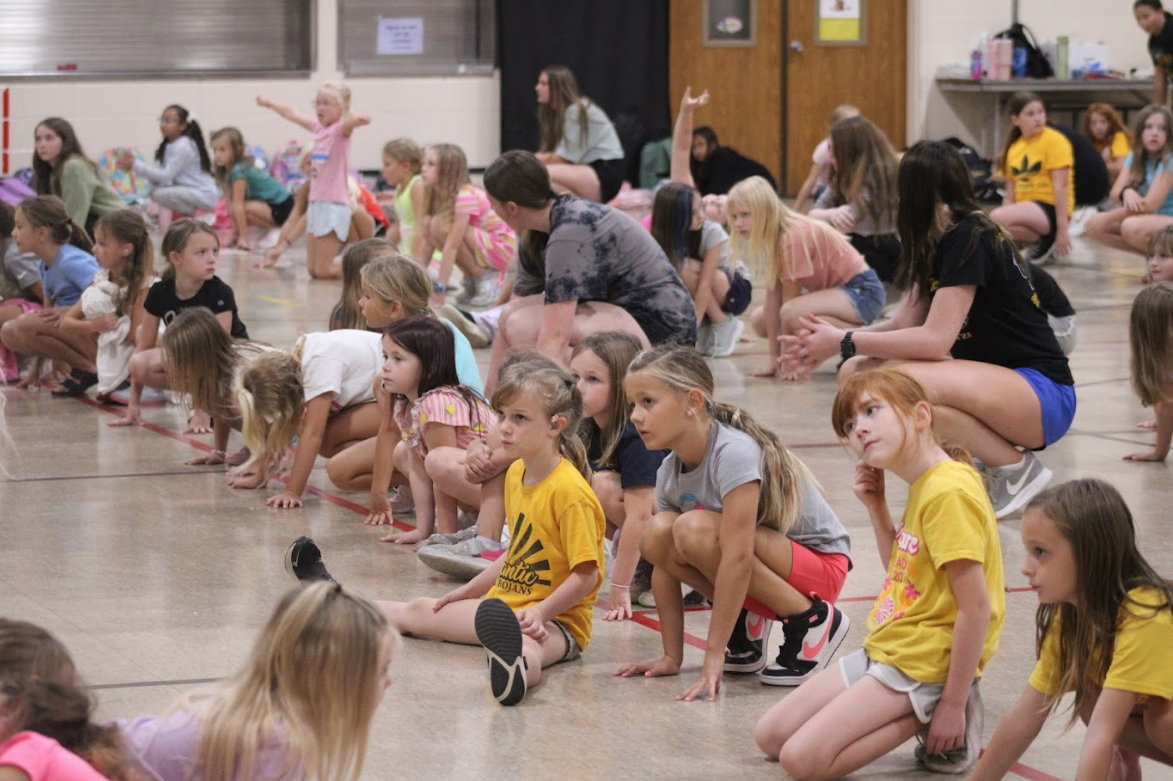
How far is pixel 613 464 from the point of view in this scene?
14.4ft

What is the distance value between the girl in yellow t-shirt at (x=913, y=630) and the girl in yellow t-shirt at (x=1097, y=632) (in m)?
0.21

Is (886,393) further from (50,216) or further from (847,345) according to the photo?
(50,216)

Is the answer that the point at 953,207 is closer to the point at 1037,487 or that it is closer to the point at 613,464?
the point at 1037,487

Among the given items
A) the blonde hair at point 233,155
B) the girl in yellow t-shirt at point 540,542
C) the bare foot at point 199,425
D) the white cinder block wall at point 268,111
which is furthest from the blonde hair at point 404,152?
the girl in yellow t-shirt at point 540,542

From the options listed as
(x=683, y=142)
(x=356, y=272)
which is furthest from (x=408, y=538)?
(x=683, y=142)

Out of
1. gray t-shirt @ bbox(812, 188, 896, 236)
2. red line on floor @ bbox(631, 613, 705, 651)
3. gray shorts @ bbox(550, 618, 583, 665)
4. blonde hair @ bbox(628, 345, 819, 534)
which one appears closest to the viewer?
blonde hair @ bbox(628, 345, 819, 534)

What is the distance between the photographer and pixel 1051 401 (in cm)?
511

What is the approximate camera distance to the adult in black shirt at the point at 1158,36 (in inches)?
582

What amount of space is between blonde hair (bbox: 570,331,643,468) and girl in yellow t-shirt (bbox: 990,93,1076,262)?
781 cm

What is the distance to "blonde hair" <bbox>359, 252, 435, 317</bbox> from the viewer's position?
17.5 ft

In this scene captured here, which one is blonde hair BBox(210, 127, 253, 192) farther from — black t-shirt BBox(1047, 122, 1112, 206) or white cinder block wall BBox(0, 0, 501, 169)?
black t-shirt BBox(1047, 122, 1112, 206)

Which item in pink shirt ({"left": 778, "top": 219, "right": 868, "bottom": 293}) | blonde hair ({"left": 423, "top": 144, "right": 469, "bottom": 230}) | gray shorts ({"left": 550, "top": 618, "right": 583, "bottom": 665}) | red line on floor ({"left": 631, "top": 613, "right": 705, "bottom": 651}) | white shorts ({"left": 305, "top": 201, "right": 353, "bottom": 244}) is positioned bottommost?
red line on floor ({"left": 631, "top": 613, "right": 705, "bottom": 651})

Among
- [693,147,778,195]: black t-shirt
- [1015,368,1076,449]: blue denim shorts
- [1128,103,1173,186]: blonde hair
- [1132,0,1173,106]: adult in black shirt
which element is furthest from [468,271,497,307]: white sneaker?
[1132,0,1173,106]: adult in black shirt

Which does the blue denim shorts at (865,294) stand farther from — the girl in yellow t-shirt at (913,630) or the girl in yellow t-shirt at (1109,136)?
the girl in yellow t-shirt at (1109,136)
